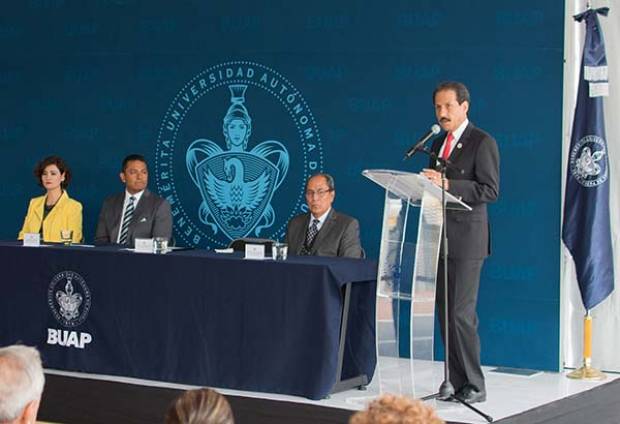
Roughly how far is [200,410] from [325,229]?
156 inches

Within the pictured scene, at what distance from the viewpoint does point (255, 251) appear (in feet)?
18.9

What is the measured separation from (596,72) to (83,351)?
3129 mm

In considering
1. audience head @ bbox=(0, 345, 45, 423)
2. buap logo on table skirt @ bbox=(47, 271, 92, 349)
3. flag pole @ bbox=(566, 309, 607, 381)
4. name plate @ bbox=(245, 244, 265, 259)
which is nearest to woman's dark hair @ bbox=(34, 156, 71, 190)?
buap logo on table skirt @ bbox=(47, 271, 92, 349)

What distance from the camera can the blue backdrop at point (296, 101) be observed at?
21.8 ft

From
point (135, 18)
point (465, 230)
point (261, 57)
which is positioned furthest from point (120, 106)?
point (465, 230)

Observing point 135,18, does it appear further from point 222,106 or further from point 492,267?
point 492,267

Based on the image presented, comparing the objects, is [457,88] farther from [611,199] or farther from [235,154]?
[235,154]

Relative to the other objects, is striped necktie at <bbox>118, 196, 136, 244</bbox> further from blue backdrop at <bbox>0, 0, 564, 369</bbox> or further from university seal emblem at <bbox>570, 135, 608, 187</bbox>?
university seal emblem at <bbox>570, 135, 608, 187</bbox>

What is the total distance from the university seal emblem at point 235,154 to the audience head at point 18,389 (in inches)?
191

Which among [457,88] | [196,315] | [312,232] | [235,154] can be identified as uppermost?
[457,88]

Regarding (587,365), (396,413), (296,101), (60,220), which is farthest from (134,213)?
(396,413)

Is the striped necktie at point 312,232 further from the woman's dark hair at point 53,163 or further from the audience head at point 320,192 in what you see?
the woman's dark hair at point 53,163

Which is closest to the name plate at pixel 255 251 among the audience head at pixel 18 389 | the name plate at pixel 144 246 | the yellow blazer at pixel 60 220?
the name plate at pixel 144 246

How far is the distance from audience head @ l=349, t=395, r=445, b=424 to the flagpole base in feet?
14.0
